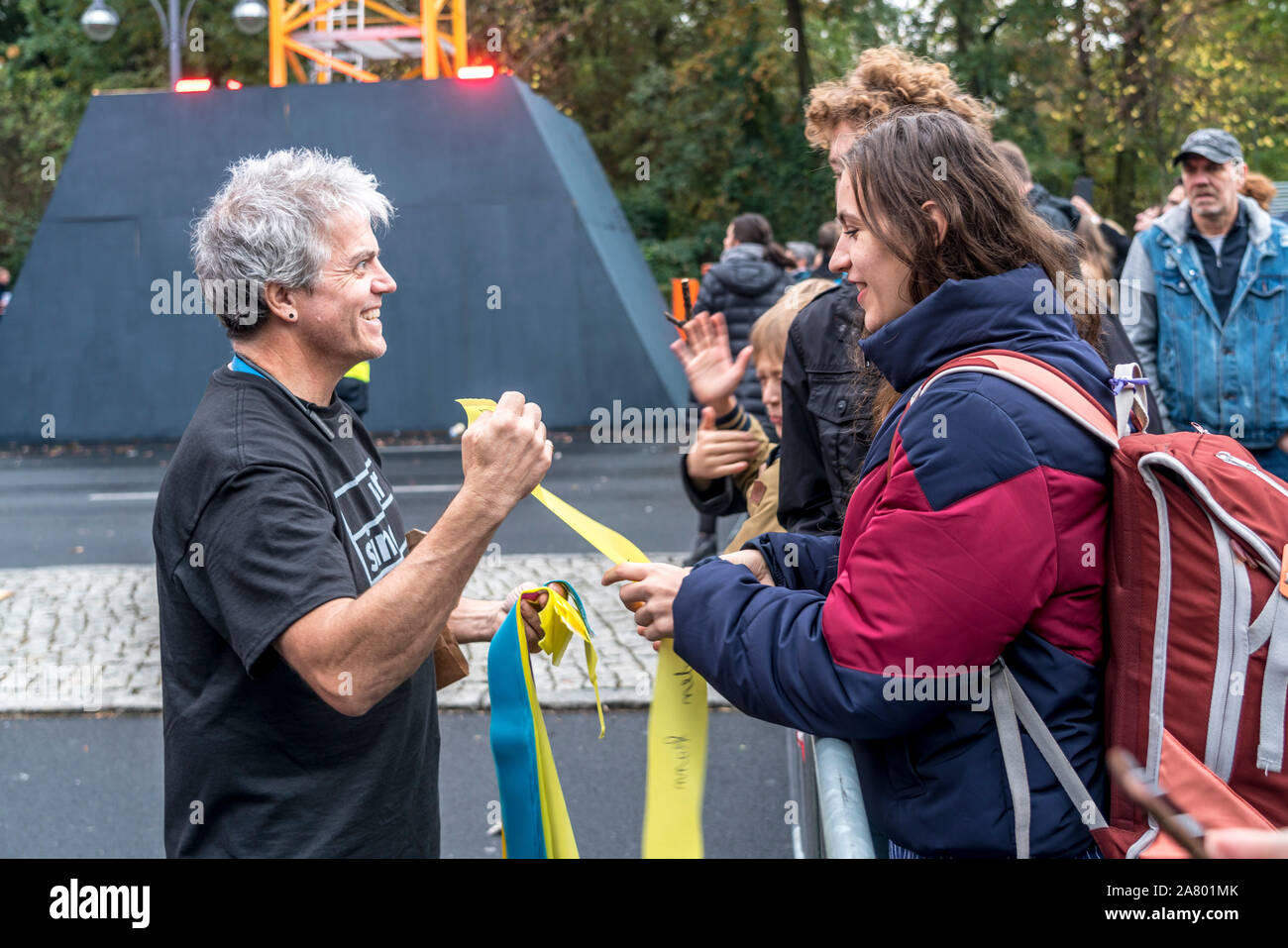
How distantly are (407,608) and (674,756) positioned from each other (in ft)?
2.03

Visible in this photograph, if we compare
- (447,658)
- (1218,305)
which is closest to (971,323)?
(447,658)

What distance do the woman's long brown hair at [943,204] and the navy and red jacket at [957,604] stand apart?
0.08 metres

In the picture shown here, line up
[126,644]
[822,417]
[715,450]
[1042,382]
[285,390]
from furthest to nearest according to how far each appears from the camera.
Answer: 1. [126,644]
2. [715,450]
3. [822,417]
4. [285,390]
5. [1042,382]

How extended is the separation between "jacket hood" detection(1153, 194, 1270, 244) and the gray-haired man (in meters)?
3.66

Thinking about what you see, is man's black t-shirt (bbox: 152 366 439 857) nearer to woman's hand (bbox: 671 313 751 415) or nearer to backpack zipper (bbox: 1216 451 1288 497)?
woman's hand (bbox: 671 313 751 415)

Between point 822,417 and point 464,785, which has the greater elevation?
point 822,417

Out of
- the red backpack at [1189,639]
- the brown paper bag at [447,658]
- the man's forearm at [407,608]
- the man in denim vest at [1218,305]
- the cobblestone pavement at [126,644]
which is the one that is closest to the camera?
the red backpack at [1189,639]

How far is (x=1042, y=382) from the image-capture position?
172 cm

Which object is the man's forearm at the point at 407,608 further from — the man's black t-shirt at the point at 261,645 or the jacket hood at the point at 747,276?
the jacket hood at the point at 747,276

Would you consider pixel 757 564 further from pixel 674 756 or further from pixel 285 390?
pixel 285 390

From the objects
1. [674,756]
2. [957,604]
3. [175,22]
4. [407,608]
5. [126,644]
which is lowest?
[126,644]

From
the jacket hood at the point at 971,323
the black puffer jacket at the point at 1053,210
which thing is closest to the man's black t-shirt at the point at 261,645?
the jacket hood at the point at 971,323

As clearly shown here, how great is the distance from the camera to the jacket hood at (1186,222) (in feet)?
16.1
